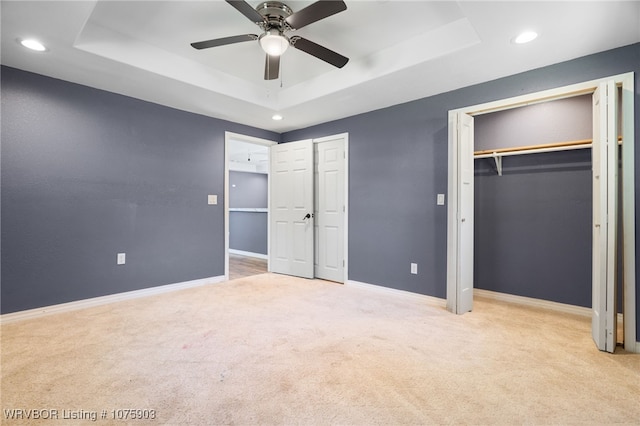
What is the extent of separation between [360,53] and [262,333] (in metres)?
2.77

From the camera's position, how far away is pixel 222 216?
170 inches

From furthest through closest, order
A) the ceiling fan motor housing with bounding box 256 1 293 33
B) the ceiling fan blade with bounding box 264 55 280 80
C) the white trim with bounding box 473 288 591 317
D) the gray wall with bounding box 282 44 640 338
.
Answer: the gray wall with bounding box 282 44 640 338 < the white trim with bounding box 473 288 591 317 < the ceiling fan blade with bounding box 264 55 280 80 < the ceiling fan motor housing with bounding box 256 1 293 33

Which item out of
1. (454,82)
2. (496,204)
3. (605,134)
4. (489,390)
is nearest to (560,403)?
(489,390)

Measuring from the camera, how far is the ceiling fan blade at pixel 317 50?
7.36ft

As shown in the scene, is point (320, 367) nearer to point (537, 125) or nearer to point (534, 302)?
point (534, 302)

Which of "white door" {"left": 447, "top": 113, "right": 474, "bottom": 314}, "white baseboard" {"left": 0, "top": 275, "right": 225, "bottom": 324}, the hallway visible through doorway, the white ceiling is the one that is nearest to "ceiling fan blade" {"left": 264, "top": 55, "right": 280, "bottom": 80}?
the white ceiling

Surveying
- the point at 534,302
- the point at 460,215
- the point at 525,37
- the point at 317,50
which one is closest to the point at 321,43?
the point at 317,50

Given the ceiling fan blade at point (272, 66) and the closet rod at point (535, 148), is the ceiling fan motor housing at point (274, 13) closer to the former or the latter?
the ceiling fan blade at point (272, 66)

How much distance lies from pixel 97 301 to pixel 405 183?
3678 millimetres

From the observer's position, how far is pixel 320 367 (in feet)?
6.45

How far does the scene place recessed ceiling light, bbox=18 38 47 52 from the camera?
232 centimetres

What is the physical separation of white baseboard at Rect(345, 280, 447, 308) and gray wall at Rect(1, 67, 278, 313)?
1.94 m

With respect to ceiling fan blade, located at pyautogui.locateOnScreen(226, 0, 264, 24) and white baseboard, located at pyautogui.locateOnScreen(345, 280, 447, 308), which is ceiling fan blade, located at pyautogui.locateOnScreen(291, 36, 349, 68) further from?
white baseboard, located at pyautogui.locateOnScreen(345, 280, 447, 308)

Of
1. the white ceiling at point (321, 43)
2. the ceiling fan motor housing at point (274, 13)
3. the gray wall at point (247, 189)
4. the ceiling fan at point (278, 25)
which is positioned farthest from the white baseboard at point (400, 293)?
the gray wall at point (247, 189)
